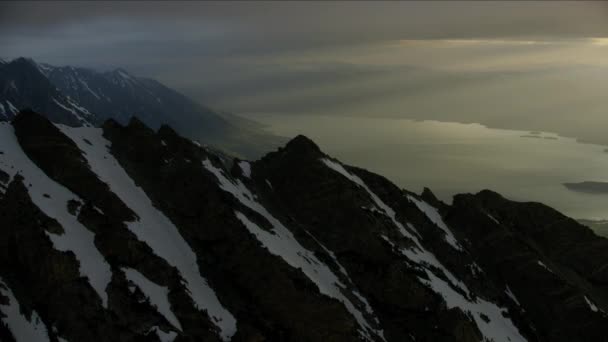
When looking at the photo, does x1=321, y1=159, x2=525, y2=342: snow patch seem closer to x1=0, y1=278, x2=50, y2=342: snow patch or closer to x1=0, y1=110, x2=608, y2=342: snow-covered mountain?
x1=0, y1=110, x2=608, y2=342: snow-covered mountain

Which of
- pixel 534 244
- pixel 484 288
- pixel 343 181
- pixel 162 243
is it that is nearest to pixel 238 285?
pixel 162 243

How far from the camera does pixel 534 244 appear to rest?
9150 cm

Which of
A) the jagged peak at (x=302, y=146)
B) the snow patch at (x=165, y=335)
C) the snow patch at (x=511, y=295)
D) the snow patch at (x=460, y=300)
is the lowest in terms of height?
the snow patch at (x=511, y=295)

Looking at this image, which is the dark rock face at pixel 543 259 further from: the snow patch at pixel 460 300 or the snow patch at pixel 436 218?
the snow patch at pixel 460 300

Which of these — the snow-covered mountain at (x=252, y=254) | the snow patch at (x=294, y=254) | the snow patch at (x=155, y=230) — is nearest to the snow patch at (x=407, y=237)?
the snow-covered mountain at (x=252, y=254)

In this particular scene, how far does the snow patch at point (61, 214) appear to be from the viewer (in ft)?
162

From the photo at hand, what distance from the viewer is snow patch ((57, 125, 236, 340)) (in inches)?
2061

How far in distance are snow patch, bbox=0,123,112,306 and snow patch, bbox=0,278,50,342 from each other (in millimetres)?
5477

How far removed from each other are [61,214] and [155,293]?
1429 centimetres

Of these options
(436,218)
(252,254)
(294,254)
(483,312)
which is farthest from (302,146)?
(483,312)

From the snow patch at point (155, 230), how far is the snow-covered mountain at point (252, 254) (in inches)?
9.2

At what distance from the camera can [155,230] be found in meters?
60.8

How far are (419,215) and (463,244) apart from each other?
879 cm

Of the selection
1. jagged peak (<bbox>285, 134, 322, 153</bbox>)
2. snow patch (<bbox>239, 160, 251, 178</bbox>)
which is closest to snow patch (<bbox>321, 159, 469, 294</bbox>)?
jagged peak (<bbox>285, 134, 322, 153</bbox>)
